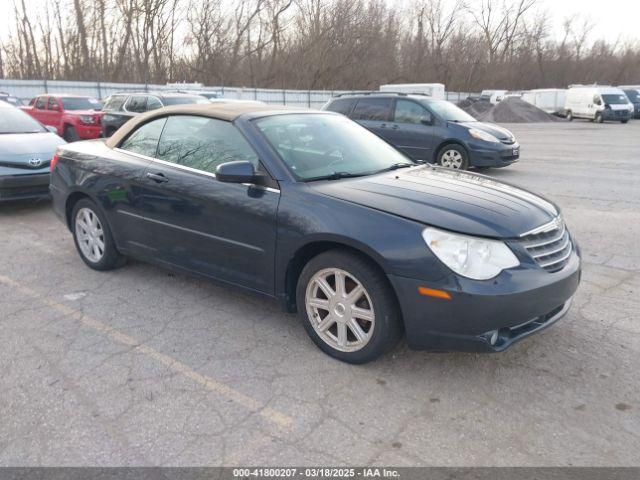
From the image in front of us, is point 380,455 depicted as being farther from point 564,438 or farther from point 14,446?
point 14,446

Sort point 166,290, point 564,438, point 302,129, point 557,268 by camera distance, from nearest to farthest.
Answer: point 564,438 → point 557,268 → point 302,129 → point 166,290

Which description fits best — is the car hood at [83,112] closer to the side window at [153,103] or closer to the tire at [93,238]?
the side window at [153,103]

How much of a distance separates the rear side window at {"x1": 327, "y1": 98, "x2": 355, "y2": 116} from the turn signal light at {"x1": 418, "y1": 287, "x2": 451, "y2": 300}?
31.7ft

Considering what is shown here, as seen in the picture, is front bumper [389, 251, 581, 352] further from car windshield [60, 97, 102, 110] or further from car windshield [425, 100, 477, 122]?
car windshield [60, 97, 102, 110]

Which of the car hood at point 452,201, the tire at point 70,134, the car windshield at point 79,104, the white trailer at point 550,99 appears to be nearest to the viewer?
the car hood at point 452,201

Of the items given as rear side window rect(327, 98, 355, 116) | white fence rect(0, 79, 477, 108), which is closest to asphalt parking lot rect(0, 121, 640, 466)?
rear side window rect(327, 98, 355, 116)

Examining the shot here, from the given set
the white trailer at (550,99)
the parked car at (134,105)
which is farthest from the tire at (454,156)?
the white trailer at (550,99)

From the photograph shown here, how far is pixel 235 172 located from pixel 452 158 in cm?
824

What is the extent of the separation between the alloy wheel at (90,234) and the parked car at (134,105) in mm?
9398

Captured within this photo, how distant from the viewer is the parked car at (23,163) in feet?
22.7

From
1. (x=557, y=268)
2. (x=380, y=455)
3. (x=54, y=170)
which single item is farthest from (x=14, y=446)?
(x=54, y=170)

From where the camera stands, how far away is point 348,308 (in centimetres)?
320

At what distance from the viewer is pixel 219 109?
415 cm

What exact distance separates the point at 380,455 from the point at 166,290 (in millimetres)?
2683
